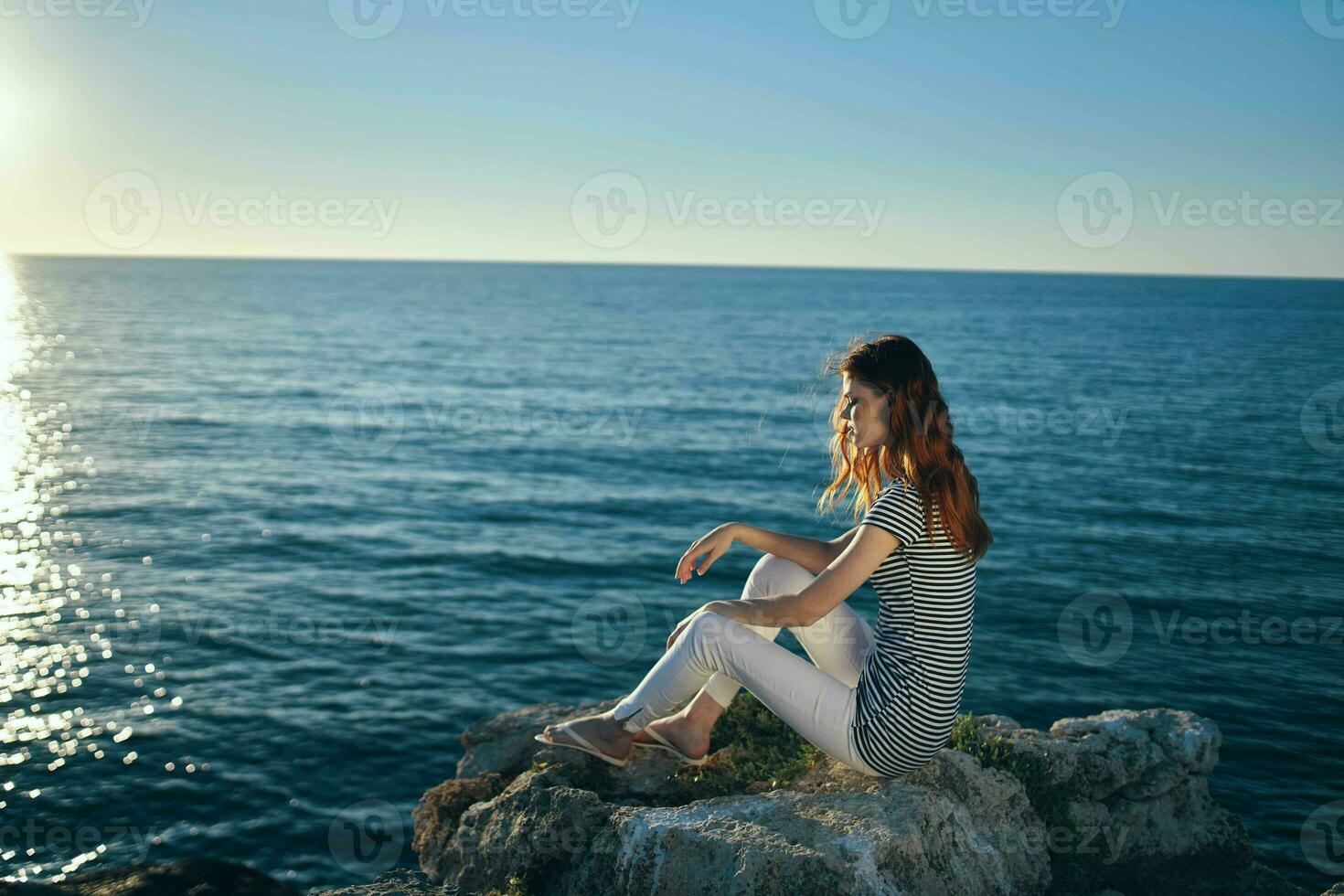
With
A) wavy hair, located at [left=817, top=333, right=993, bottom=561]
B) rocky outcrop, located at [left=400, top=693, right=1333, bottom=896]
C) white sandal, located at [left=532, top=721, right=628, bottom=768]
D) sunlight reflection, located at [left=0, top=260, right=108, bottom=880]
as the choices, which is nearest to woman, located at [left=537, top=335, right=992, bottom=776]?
wavy hair, located at [left=817, top=333, right=993, bottom=561]

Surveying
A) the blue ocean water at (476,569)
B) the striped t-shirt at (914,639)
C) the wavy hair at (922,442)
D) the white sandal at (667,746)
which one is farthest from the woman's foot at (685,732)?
the blue ocean water at (476,569)

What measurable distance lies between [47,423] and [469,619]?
3063 centimetres

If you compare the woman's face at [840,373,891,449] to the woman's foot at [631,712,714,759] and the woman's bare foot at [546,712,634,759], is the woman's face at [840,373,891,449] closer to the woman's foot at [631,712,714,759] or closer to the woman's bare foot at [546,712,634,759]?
the woman's foot at [631,712,714,759]

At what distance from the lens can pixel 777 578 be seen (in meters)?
6.15

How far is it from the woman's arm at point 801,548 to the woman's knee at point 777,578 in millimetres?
145

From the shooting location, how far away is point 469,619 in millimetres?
17719

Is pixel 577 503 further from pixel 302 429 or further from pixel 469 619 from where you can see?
pixel 302 429

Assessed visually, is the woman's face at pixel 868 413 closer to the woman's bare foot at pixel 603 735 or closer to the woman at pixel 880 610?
the woman at pixel 880 610

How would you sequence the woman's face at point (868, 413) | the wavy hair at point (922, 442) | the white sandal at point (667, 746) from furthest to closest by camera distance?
the white sandal at point (667, 746), the woman's face at point (868, 413), the wavy hair at point (922, 442)

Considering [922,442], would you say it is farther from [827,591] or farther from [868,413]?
[827,591]

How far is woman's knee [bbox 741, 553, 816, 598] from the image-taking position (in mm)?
6105

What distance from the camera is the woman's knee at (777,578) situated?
20.0ft

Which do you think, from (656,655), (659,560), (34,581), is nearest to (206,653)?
(34,581)

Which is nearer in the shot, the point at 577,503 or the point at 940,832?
the point at 940,832
